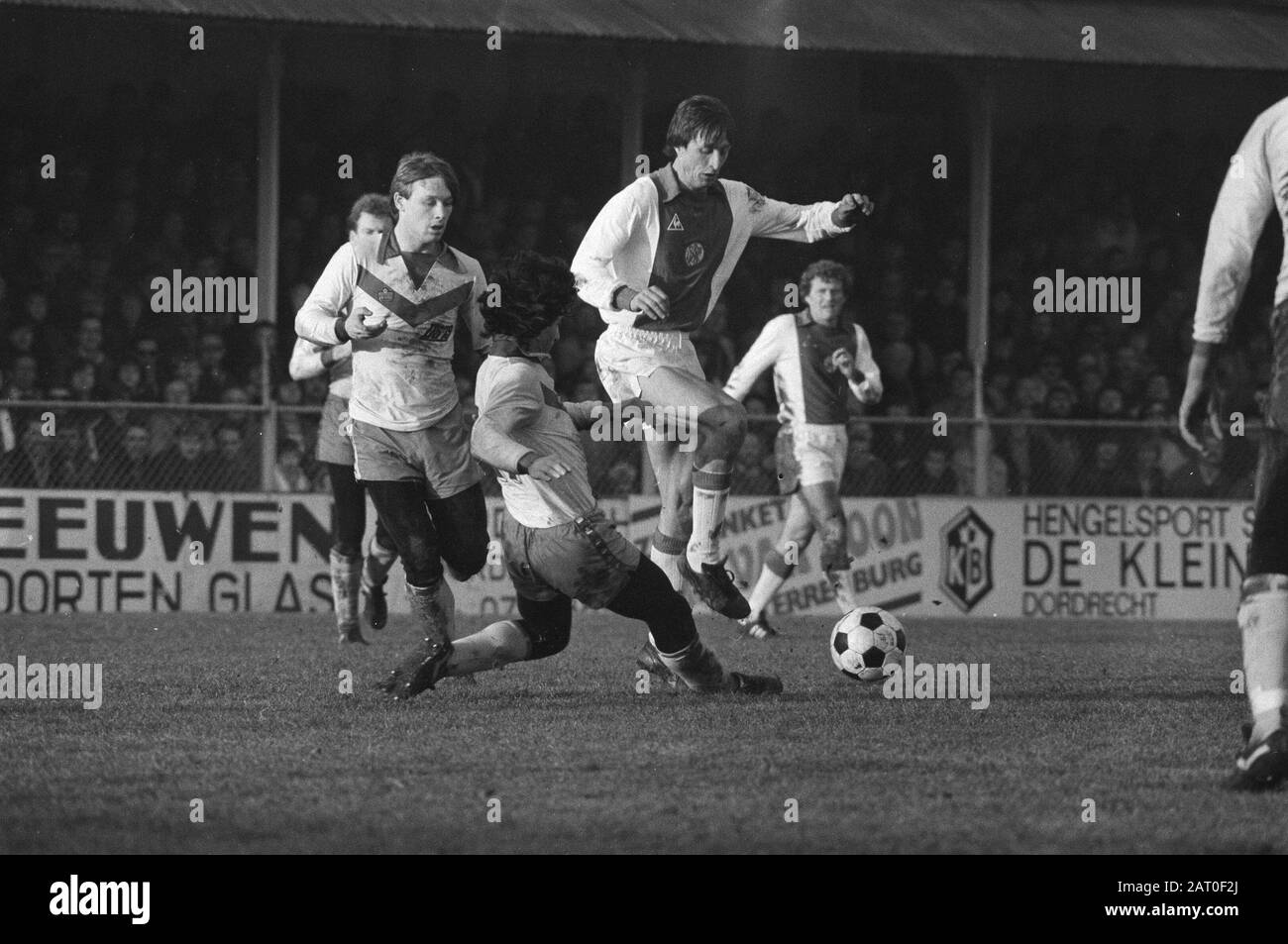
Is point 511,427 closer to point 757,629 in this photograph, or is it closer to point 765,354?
point 765,354

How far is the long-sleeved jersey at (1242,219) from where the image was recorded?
19.3 feet

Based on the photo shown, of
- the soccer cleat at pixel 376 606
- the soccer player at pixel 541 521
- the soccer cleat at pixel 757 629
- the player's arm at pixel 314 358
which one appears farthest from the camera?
the soccer cleat at pixel 757 629

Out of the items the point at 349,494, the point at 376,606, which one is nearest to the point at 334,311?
the point at 349,494

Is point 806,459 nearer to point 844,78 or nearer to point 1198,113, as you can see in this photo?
point 844,78

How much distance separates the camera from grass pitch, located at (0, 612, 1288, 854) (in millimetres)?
5180

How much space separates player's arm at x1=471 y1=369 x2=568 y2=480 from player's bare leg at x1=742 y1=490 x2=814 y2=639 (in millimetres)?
5395

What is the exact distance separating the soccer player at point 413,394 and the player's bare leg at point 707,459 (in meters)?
0.87

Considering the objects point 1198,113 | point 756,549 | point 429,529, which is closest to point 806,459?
point 756,549

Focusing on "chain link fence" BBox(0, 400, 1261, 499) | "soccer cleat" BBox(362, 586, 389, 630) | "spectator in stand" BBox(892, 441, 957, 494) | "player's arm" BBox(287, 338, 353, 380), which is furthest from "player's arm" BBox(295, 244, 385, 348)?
"spectator in stand" BBox(892, 441, 957, 494)

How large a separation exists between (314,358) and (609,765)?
12.8 ft

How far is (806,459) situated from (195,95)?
8.39 meters

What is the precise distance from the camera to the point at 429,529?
28.4ft

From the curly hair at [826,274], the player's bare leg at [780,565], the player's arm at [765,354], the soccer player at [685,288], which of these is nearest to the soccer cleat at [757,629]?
the player's bare leg at [780,565]

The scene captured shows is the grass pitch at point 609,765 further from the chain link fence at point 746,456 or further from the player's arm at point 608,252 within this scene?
the chain link fence at point 746,456
